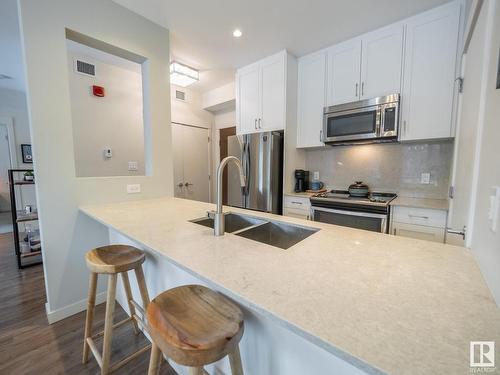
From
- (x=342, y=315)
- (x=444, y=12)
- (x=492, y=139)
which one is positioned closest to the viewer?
(x=342, y=315)

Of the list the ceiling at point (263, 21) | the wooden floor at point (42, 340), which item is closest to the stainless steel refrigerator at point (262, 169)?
the ceiling at point (263, 21)

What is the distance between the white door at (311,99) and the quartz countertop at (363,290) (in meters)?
2.00

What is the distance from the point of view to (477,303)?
22.3 inches

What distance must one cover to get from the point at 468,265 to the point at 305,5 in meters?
2.26

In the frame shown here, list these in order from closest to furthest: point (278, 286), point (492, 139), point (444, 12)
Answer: point (278, 286) → point (492, 139) → point (444, 12)

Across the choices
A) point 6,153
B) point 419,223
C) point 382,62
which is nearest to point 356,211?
point 419,223

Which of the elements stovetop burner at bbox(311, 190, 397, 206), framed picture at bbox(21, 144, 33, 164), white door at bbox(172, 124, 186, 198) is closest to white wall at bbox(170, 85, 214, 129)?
white door at bbox(172, 124, 186, 198)

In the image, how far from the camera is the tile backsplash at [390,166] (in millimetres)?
2350

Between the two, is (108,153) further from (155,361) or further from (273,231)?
(155,361)

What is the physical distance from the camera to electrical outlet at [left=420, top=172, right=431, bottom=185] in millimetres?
2403

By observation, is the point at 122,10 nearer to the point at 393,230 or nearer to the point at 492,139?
the point at 492,139

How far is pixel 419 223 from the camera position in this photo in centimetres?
203

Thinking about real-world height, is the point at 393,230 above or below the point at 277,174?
below

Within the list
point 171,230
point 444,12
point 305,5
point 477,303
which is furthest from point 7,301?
point 444,12
